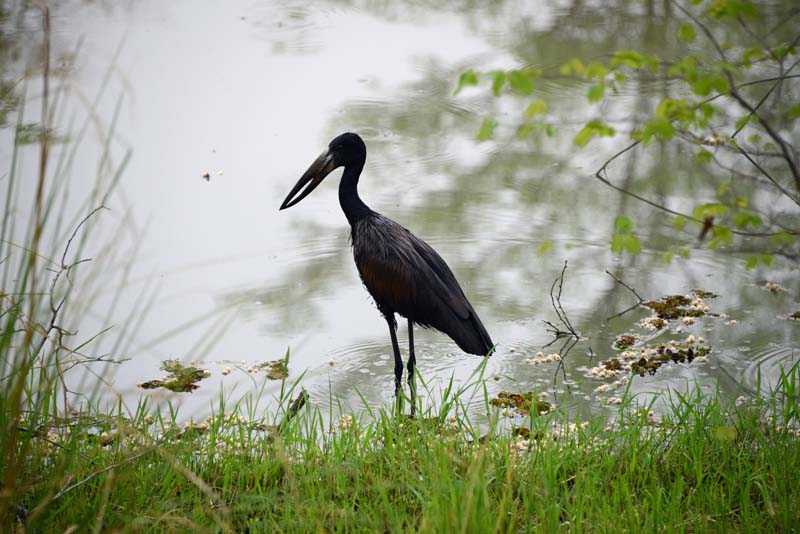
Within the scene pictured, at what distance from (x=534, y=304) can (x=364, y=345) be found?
0.94 m

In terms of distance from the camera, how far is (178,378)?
4.04 metres

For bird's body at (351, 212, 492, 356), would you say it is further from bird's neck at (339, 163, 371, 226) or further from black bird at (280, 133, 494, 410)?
bird's neck at (339, 163, 371, 226)

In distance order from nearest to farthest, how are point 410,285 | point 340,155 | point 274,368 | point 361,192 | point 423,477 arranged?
point 423,477
point 410,285
point 274,368
point 340,155
point 361,192

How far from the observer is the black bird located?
3.78 metres

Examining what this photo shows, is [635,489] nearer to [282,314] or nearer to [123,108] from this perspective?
[282,314]

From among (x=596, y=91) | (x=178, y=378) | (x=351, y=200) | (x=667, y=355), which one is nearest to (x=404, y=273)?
(x=351, y=200)

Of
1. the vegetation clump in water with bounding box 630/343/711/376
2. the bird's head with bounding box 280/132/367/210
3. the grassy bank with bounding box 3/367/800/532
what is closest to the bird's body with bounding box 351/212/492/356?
the bird's head with bounding box 280/132/367/210

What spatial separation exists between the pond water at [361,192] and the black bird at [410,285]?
228 mm

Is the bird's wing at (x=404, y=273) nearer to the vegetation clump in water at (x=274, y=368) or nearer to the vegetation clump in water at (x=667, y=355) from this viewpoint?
the vegetation clump in water at (x=274, y=368)

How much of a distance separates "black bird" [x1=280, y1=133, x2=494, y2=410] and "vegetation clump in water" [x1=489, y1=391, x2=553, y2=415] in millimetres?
205

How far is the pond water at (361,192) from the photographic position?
4.22 meters

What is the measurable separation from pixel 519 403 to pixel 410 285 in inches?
25.8

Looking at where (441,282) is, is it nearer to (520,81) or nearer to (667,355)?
(667,355)

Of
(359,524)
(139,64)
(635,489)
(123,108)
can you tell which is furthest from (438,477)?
(139,64)
